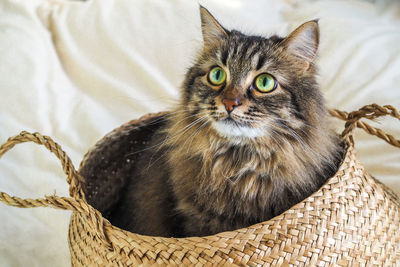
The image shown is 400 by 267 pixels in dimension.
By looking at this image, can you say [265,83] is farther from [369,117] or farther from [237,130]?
[369,117]

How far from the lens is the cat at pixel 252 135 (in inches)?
41.6

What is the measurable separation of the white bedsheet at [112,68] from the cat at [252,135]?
21.5 inches

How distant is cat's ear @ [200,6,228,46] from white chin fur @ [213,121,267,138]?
0.36m

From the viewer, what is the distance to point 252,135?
1.04 m

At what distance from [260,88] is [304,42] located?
202mm

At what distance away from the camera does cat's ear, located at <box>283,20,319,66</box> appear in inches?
42.8

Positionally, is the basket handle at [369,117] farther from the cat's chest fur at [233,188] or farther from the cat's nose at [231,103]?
the cat's nose at [231,103]

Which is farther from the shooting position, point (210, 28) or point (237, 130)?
point (210, 28)

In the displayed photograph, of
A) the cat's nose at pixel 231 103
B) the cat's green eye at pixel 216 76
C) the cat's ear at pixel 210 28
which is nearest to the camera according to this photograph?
the cat's nose at pixel 231 103

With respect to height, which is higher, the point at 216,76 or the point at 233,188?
the point at 216,76

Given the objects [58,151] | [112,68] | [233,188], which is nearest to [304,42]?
[233,188]

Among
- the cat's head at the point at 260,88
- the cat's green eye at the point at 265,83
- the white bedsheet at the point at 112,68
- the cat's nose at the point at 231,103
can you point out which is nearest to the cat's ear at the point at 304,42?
the cat's head at the point at 260,88

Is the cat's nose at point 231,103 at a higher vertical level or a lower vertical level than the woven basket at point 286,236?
higher

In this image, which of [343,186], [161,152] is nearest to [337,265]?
[343,186]
